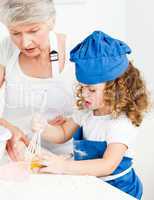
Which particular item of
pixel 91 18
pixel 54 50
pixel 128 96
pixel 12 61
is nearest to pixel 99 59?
pixel 128 96

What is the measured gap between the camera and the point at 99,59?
137 cm

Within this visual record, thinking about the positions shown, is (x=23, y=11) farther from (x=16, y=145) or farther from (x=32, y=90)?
(x=16, y=145)

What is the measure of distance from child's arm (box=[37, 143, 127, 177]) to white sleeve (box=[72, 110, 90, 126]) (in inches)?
6.7

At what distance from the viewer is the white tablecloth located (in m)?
1.11

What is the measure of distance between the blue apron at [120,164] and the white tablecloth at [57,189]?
0.85 ft

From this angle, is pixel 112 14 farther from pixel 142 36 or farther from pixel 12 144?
→ pixel 12 144

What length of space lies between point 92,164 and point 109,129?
132 millimetres

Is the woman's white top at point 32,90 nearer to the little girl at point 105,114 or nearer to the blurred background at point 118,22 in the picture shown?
the little girl at point 105,114

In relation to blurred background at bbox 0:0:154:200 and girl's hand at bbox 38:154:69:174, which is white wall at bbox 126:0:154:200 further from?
girl's hand at bbox 38:154:69:174

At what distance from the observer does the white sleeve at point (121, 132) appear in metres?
1.44

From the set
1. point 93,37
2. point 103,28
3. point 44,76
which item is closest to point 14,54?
point 44,76

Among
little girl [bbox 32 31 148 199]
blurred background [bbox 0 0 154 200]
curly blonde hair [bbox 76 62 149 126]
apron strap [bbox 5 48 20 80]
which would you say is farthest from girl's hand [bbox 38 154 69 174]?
blurred background [bbox 0 0 154 200]

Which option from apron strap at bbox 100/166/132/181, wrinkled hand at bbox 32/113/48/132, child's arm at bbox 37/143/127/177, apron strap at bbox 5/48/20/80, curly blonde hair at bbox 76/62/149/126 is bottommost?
apron strap at bbox 100/166/132/181

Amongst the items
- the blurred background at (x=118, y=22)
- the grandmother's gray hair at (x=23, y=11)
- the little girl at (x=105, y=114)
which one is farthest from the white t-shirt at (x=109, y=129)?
the blurred background at (x=118, y=22)
